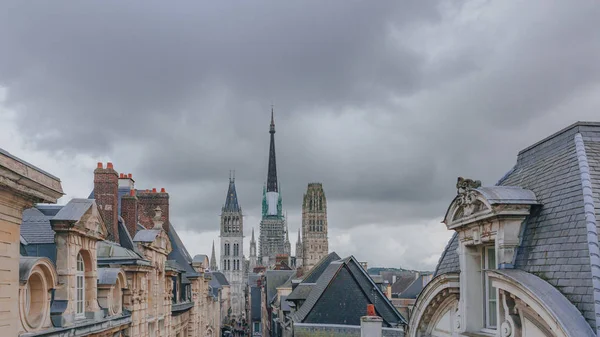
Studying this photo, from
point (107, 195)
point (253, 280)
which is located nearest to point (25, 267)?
point (107, 195)

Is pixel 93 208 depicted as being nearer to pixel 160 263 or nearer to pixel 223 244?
pixel 160 263

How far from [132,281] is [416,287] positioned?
49677mm

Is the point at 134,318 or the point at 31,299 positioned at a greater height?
the point at 31,299

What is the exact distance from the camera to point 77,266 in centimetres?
1578

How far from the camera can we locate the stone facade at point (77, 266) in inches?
409

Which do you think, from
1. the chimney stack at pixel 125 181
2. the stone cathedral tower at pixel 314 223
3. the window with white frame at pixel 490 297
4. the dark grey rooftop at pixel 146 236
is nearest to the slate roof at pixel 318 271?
the chimney stack at pixel 125 181

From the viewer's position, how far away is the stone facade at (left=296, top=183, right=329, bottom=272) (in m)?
180

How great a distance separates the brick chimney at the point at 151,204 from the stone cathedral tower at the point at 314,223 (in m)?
145

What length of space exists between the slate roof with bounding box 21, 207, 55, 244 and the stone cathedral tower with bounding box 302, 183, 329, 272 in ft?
531

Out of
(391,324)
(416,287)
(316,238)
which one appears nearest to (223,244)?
(316,238)

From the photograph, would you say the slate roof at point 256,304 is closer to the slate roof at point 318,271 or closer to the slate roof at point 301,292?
the slate roof at point 318,271

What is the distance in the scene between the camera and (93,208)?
623 inches

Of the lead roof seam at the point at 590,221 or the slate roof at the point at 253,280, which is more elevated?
the lead roof seam at the point at 590,221

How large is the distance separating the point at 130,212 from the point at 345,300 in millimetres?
11426
